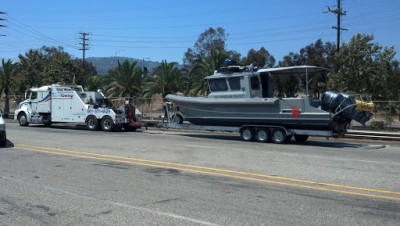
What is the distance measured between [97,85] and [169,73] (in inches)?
587

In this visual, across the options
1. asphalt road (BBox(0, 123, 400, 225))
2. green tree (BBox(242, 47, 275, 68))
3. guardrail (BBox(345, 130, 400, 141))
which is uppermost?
green tree (BBox(242, 47, 275, 68))

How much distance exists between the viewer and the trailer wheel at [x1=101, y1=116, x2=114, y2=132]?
21.6 m

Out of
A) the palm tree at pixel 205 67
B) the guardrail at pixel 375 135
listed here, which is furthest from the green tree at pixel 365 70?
the palm tree at pixel 205 67

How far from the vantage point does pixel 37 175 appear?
28.3 feet

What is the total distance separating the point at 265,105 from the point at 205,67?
18.3 metres

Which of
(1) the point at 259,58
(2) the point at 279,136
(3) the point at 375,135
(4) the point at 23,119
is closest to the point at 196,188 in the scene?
(2) the point at 279,136

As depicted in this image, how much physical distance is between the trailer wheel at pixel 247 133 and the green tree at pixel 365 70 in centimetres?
1317

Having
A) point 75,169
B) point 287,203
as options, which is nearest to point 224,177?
point 287,203

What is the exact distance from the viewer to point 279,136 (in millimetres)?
16328

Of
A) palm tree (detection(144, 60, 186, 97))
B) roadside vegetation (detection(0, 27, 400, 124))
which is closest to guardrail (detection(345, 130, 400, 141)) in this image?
roadside vegetation (detection(0, 27, 400, 124))

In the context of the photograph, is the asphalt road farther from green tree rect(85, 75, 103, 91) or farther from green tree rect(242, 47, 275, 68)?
green tree rect(242, 47, 275, 68)

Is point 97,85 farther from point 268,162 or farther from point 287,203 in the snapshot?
point 287,203

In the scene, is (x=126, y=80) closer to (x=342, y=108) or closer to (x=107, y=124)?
(x=107, y=124)

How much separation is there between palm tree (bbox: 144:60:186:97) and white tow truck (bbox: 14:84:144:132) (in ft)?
44.2
